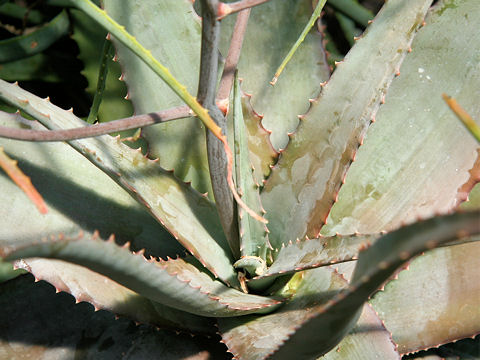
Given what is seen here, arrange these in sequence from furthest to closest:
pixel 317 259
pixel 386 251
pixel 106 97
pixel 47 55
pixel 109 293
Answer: pixel 47 55 < pixel 106 97 < pixel 109 293 < pixel 317 259 < pixel 386 251

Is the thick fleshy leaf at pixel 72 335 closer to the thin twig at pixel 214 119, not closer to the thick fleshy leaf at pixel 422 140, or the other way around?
the thin twig at pixel 214 119

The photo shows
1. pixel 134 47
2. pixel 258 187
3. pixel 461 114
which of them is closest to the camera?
pixel 461 114

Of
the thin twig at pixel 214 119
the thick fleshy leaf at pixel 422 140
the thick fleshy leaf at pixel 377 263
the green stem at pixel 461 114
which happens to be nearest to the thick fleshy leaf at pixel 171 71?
the thin twig at pixel 214 119

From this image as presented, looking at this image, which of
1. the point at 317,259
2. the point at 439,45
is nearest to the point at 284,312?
the point at 317,259

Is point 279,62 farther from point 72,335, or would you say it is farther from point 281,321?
point 72,335

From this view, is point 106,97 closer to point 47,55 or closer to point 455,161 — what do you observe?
point 47,55

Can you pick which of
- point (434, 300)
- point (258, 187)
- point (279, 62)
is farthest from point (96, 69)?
point (434, 300)
